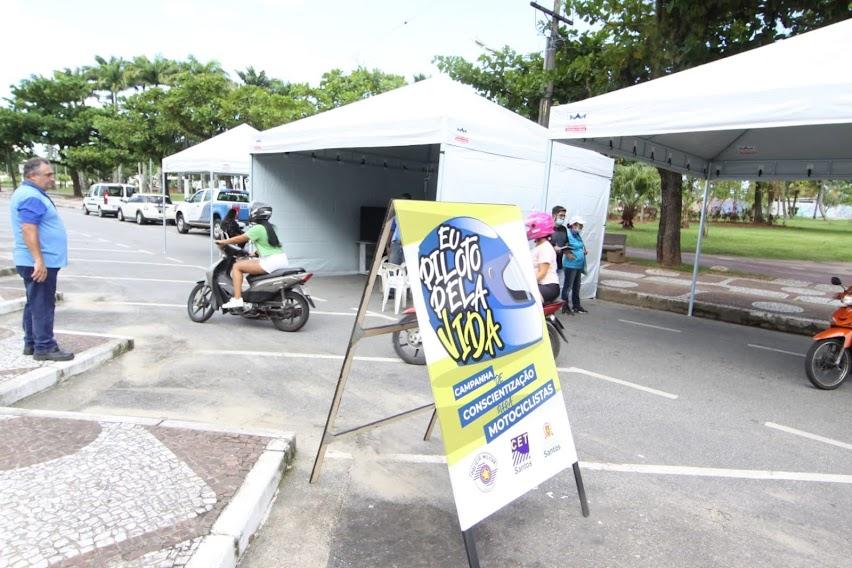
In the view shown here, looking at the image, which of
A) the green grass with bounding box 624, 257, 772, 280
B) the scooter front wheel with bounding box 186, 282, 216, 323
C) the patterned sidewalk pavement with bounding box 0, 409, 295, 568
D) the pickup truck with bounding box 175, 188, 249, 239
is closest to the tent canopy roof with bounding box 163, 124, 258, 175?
the scooter front wheel with bounding box 186, 282, 216, 323

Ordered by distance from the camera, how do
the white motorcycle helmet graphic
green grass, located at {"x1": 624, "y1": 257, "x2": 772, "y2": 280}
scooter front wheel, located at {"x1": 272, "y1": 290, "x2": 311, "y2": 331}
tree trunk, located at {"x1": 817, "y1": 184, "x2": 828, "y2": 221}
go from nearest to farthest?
→ 1. the white motorcycle helmet graphic
2. scooter front wheel, located at {"x1": 272, "y1": 290, "x2": 311, "y2": 331}
3. green grass, located at {"x1": 624, "y1": 257, "x2": 772, "y2": 280}
4. tree trunk, located at {"x1": 817, "y1": 184, "x2": 828, "y2": 221}

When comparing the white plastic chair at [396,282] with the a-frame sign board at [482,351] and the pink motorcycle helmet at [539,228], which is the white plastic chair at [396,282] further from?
the a-frame sign board at [482,351]

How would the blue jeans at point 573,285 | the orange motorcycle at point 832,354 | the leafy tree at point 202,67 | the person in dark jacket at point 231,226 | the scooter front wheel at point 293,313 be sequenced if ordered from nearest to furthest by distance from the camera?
the orange motorcycle at point 832,354
the scooter front wheel at point 293,313
the person in dark jacket at point 231,226
the blue jeans at point 573,285
the leafy tree at point 202,67

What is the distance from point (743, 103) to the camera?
205 inches

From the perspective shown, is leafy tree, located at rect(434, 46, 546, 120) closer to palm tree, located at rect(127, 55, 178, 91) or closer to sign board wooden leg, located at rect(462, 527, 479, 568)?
sign board wooden leg, located at rect(462, 527, 479, 568)

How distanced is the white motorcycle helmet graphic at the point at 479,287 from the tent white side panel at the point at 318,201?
29.7 feet

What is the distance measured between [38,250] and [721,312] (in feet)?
32.3

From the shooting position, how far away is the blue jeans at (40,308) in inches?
191

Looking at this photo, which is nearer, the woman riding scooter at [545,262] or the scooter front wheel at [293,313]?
the woman riding scooter at [545,262]

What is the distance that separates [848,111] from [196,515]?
582 centimetres

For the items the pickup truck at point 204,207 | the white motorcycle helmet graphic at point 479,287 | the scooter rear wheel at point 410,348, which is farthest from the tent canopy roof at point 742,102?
the pickup truck at point 204,207

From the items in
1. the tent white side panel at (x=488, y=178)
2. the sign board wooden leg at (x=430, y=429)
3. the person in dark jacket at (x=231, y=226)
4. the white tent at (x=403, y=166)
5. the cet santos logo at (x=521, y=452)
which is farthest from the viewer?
the person in dark jacket at (x=231, y=226)

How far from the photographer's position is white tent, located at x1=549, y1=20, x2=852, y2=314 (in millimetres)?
4867

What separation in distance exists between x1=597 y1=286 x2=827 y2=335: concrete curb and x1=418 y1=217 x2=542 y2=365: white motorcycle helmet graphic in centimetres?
762
